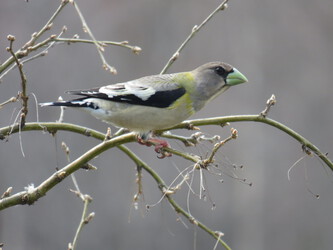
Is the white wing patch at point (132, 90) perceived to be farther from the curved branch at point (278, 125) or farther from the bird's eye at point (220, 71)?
the curved branch at point (278, 125)

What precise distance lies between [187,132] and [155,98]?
492cm

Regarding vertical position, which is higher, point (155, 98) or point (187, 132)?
point (187, 132)

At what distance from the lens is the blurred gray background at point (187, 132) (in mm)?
8492

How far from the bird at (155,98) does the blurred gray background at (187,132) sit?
3.93m

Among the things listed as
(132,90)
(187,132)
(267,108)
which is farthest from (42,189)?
(187,132)

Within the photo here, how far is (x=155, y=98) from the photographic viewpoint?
4.28 meters

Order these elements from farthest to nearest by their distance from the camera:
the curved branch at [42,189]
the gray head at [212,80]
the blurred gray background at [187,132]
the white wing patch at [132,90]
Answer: the blurred gray background at [187,132] < the gray head at [212,80] < the white wing patch at [132,90] < the curved branch at [42,189]

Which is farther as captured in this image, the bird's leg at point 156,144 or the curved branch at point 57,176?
the bird's leg at point 156,144

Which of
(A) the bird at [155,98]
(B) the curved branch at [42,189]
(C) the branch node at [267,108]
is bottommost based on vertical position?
(B) the curved branch at [42,189]

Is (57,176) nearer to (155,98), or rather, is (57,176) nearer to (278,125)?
(278,125)

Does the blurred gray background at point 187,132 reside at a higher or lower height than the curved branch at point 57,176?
higher

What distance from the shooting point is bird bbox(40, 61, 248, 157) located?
162 inches

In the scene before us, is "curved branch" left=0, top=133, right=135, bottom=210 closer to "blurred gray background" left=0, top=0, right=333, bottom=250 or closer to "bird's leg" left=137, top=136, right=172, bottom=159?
"bird's leg" left=137, top=136, right=172, bottom=159

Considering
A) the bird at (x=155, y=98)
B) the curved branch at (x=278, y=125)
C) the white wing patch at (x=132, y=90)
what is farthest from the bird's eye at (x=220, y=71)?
the curved branch at (x=278, y=125)
